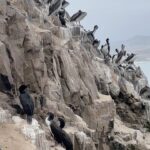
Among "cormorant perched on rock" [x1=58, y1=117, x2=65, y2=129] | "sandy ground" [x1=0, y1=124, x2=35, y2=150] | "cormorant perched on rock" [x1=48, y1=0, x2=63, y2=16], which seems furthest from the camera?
"cormorant perched on rock" [x1=48, y1=0, x2=63, y2=16]

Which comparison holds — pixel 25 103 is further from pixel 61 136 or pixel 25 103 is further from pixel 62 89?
pixel 62 89

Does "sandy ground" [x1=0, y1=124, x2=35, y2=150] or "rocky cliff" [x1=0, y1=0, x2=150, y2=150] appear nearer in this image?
"sandy ground" [x1=0, y1=124, x2=35, y2=150]

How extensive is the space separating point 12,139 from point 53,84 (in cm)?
671

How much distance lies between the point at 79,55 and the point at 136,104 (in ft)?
24.3

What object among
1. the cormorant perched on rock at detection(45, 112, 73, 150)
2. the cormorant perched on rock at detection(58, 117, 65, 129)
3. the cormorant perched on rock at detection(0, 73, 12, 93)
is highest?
the cormorant perched on rock at detection(0, 73, 12, 93)

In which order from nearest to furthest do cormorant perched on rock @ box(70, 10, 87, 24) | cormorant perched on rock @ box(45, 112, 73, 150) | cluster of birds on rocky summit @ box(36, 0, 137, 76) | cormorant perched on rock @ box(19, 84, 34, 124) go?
cormorant perched on rock @ box(19, 84, 34, 124) < cormorant perched on rock @ box(45, 112, 73, 150) < cluster of birds on rocky summit @ box(36, 0, 137, 76) < cormorant perched on rock @ box(70, 10, 87, 24)

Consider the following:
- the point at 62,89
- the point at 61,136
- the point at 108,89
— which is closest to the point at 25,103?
the point at 61,136

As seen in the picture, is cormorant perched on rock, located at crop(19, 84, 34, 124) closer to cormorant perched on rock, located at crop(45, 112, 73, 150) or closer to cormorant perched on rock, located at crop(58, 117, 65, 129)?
cormorant perched on rock, located at crop(45, 112, 73, 150)

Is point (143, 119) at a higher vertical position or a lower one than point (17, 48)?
lower

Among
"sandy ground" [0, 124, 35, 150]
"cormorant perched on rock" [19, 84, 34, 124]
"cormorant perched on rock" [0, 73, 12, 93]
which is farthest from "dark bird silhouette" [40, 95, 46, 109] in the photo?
"sandy ground" [0, 124, 35, 150]

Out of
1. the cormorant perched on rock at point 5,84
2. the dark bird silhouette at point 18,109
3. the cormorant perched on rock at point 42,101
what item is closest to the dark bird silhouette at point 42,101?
the cormorant perched on rock at point 42,101

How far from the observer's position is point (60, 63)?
2622 centimetres

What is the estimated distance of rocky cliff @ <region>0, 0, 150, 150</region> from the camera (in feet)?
63.2

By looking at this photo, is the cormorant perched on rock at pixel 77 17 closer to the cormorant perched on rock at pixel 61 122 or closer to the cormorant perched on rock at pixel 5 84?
the cormorant perched on rock at pixel 61 122
